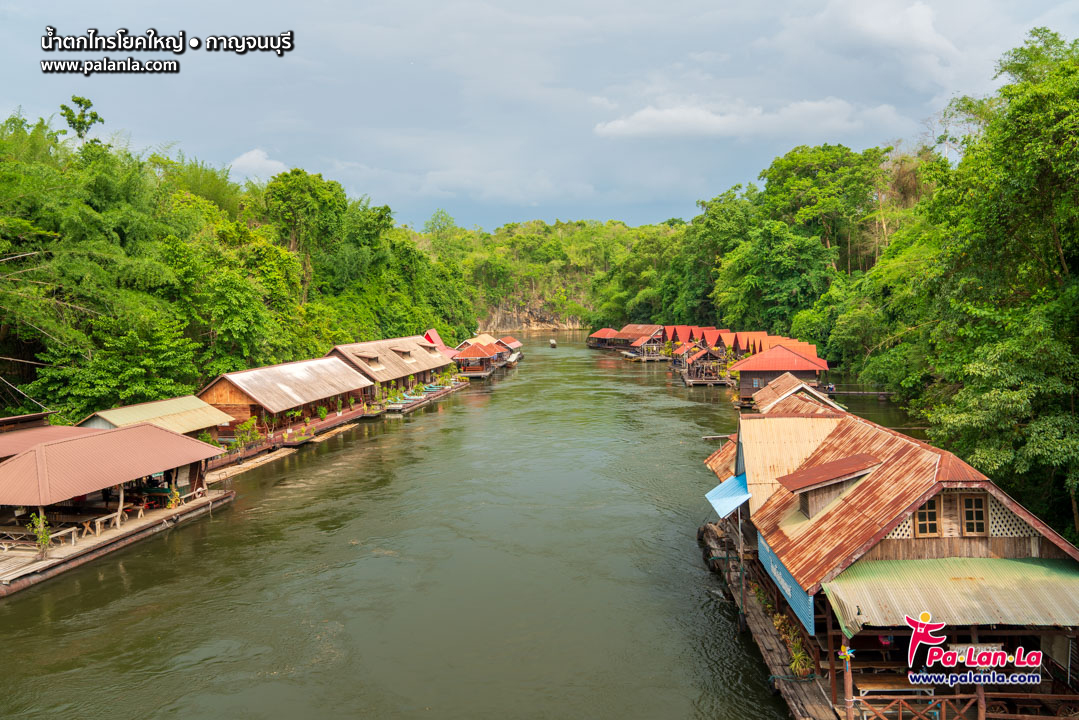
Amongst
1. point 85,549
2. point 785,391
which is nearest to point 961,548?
point 785,391

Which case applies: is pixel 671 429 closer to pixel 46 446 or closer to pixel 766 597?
pixel 766 597

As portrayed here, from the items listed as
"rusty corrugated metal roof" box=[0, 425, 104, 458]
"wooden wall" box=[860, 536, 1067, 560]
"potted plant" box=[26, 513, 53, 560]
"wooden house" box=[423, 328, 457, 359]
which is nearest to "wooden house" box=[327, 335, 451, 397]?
"wooden house" box=[423, 328, 457, 359]

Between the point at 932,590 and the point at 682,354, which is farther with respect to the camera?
the point at 682,354

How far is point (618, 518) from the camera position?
2488cm

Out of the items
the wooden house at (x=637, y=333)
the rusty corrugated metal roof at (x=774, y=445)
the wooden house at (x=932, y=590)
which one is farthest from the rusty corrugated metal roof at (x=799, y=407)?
the wooden house at (x=637, y=333)

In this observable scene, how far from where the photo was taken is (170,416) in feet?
96.4

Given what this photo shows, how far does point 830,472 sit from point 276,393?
31621 millimetres

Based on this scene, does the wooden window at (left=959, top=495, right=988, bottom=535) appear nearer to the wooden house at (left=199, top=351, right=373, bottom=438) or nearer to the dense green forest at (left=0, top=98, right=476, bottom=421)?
the wooden house at (left=199, top=351, right=373, bottom=438)

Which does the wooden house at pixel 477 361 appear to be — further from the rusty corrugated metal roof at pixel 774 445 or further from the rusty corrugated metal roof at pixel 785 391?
the rusty corrugated metal roof at pixel 774 445

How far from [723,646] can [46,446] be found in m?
22.5

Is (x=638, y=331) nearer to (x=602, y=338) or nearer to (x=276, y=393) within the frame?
(x=602, y=338)

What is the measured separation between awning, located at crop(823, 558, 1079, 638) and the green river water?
3967mm

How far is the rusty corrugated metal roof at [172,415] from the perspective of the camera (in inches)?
1064

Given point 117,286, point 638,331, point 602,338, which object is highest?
point 117,286
